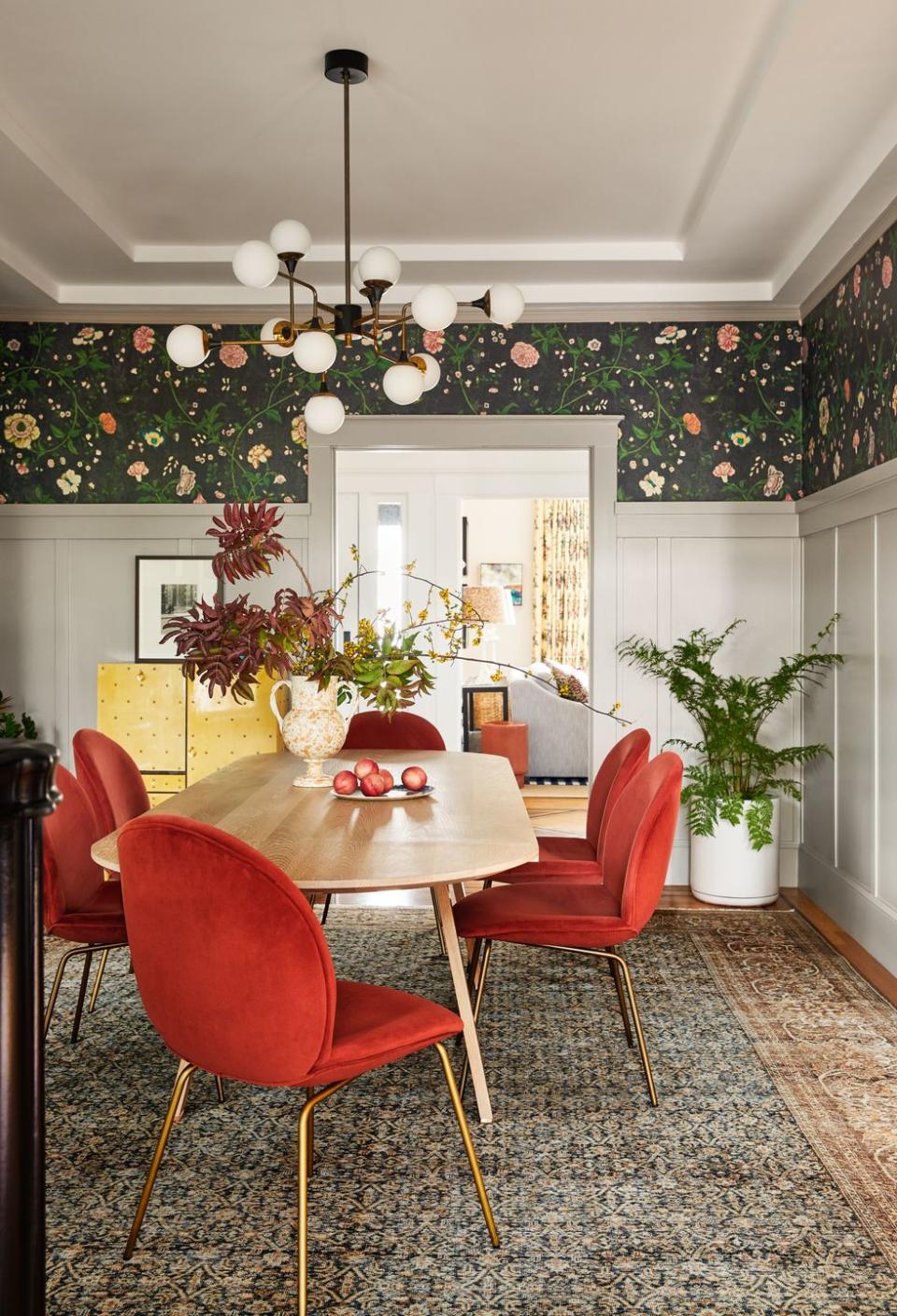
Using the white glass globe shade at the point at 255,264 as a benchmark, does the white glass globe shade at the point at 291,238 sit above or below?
above

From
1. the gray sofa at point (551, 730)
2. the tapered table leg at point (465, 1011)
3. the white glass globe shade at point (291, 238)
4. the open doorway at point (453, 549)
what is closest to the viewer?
the tapered table leg at point (465, 1011)

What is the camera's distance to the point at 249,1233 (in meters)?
1.98

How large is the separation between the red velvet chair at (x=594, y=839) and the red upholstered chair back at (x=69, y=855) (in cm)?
114

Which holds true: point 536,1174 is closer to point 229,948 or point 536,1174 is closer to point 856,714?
point 229,948

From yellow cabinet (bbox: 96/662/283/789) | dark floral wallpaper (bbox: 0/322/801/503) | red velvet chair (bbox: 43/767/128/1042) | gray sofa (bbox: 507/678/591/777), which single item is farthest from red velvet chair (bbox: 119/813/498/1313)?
gray sofa (bbox: 507/678/591/777)

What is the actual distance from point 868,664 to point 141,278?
3482mm

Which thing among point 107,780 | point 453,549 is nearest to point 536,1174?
point 107,780

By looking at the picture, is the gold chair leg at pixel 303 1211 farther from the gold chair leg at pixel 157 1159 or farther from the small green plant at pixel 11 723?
the small green plant at pixel 11 723

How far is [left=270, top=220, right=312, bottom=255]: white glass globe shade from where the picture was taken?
9.02ft

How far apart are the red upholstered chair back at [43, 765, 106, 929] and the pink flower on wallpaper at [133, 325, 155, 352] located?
2767 millimetres

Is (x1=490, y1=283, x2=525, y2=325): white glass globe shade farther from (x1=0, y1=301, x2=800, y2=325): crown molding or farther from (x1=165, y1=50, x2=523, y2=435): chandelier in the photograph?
(x1=0, y1=301, x2=800, y2=325): crown molding

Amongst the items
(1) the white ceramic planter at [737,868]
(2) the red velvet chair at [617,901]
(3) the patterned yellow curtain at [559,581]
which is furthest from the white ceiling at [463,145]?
(3) the patterned yellow curtain at [559,581]

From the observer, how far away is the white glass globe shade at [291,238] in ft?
9.02

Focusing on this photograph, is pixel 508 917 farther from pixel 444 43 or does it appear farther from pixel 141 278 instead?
pixel 141 278
